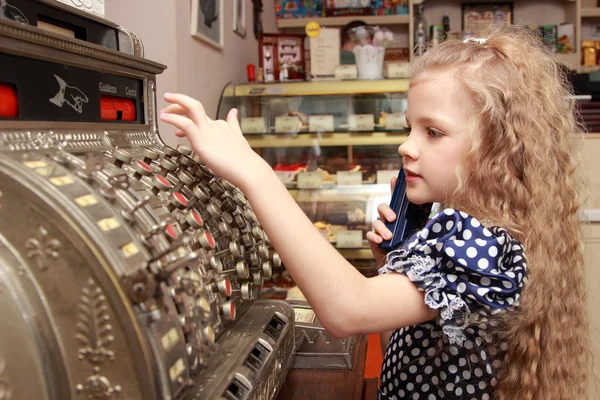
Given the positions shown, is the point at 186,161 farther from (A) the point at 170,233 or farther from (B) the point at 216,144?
(A) the point at 170,233

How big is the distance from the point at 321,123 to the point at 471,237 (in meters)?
2.17

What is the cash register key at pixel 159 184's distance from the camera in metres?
0.91

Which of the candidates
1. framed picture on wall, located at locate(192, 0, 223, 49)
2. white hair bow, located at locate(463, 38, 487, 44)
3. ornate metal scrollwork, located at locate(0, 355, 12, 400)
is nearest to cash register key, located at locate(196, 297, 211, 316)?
ornate metal scrollwork, located at locate(0, 355, 12, 400)

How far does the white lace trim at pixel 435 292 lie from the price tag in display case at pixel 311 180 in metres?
2.06

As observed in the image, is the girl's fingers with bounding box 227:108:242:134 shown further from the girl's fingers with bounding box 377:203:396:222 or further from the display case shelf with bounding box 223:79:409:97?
the display case shelf with bounding box 223:79:409:97

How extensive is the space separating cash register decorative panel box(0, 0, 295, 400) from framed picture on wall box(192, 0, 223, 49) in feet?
5.15

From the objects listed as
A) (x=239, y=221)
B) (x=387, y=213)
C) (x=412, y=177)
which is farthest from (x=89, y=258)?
(x=387, y=213)

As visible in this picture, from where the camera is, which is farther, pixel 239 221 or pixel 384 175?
pixel 384 175

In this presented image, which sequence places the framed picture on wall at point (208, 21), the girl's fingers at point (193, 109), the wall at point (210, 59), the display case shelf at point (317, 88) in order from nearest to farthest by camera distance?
the girl's fingers at point (193, 109)
the wall at point (210, 59)
the framed picture on wall at point (208, 21)
the display case shelf at point (317, 88)

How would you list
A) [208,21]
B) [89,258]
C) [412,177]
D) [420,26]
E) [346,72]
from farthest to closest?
[420,26] < [346,72] < [208,21] < [412,177] < [89,258]

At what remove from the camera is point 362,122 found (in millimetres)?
3070

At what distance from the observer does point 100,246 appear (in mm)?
643

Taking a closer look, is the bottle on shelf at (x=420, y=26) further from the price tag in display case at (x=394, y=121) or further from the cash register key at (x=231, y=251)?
the cash register key at (x=231, y=251)

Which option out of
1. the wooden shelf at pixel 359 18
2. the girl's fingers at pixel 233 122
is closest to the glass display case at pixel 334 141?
the wooden shelf at pixel 359 18
